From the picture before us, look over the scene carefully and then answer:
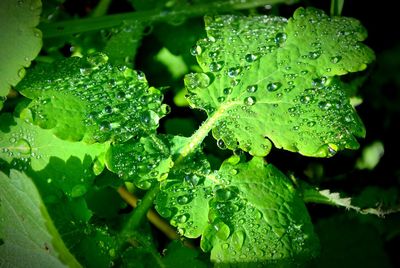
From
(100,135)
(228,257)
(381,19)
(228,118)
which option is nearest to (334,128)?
(228,118)

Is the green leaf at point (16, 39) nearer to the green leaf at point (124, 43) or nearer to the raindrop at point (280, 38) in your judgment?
the green leaf at point (124, 43)

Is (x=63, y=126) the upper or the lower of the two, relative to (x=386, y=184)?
upper

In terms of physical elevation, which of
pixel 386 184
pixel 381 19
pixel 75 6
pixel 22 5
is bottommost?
pixel 386 184

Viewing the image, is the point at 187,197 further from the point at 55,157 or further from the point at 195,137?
the point at 55,157

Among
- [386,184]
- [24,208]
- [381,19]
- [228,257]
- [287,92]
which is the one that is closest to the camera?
[24,208]

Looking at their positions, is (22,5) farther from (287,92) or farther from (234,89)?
(287,92)

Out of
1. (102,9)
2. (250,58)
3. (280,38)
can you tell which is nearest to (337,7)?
(280,38)

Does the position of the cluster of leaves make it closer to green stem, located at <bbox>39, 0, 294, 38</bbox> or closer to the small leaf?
the small leaf
